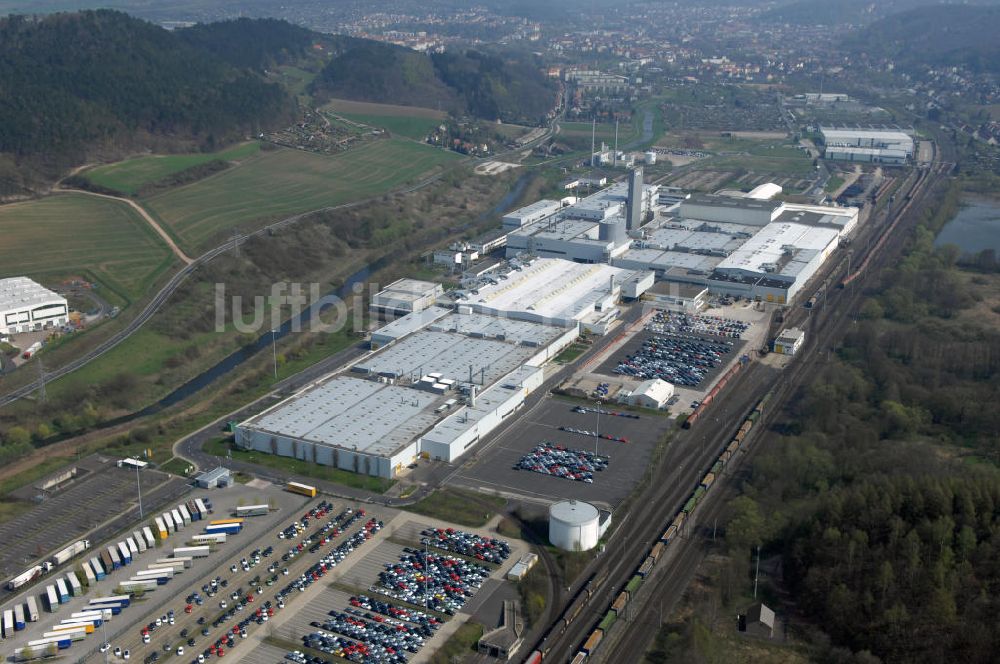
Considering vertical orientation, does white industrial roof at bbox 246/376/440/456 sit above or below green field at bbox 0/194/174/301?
below

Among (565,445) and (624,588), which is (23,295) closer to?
(565,445)

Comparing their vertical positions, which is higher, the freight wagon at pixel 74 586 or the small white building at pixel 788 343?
the small white building at pixel 788 343

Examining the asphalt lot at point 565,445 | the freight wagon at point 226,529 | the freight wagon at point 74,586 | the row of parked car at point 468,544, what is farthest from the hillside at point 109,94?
the row of parked car at point 468,544

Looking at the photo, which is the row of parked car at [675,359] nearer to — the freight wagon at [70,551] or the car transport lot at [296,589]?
the car transport lot at [296,589]

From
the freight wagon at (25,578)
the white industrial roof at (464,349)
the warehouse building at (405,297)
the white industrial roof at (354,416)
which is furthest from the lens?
the warehouse building at (405,297)

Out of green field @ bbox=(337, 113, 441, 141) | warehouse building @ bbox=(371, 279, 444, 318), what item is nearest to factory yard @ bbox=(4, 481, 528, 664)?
warehouse building @ bbox=(371, 279, 444, 318)

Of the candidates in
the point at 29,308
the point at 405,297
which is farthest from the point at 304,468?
the point at 29,308

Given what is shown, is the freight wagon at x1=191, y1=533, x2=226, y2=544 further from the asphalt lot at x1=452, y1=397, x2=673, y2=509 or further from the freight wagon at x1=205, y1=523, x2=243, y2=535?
the asphalt lot at x1=452, y1=397, x2=673, y2=509
